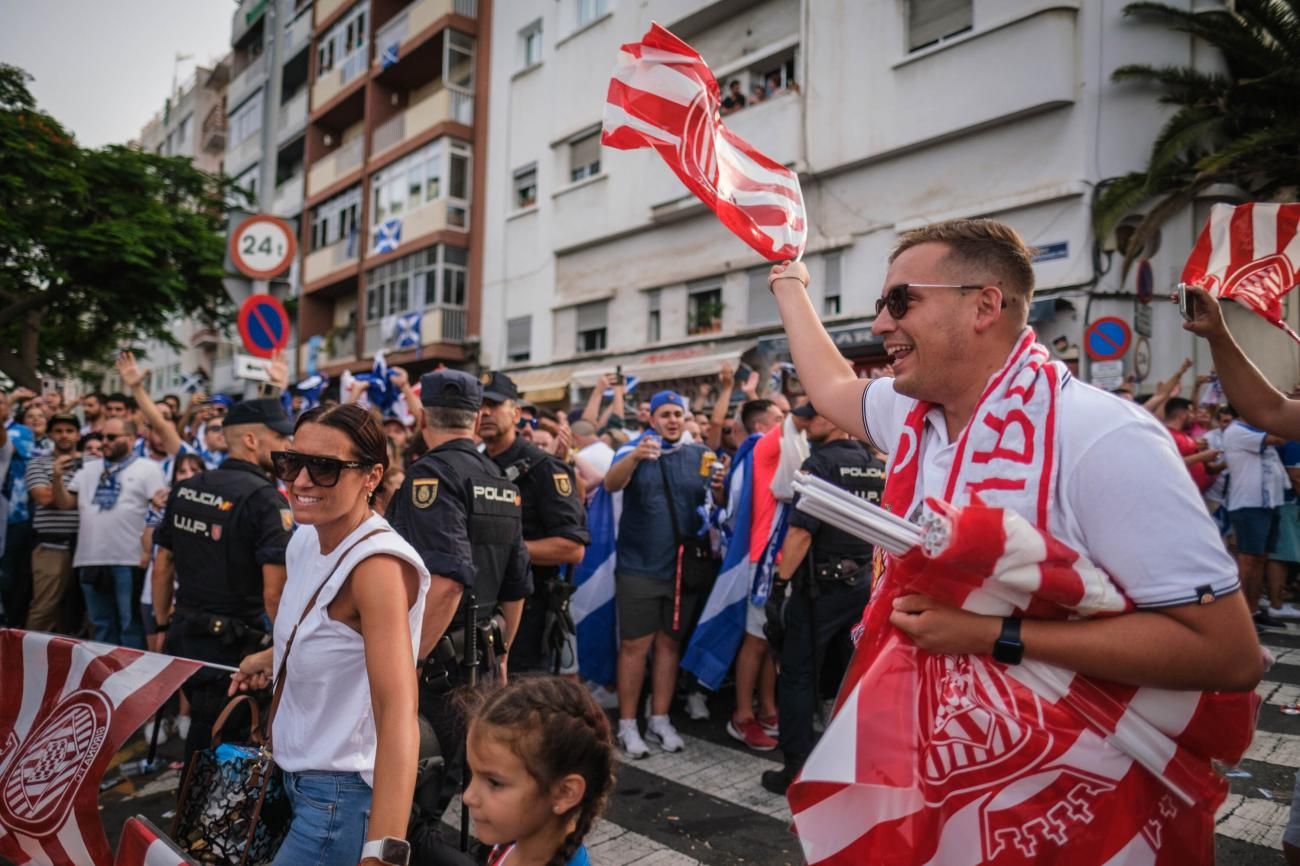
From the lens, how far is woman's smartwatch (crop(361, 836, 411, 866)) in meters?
1.98

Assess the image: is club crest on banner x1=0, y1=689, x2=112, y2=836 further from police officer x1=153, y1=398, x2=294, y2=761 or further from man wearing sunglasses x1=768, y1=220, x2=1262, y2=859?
man wearing sunglasses x1=768, y1=220, x2=1262, y2=859

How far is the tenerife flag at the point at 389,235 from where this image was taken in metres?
26.9

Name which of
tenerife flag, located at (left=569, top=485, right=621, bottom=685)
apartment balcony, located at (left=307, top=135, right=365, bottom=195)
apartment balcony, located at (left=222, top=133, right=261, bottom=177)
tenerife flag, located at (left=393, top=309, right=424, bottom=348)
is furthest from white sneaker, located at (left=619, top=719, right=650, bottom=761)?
apartment balcony, located at (left=222, top=133, right=261, bottom=177)

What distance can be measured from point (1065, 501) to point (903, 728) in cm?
50

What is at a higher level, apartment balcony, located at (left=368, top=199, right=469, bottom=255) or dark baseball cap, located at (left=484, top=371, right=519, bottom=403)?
apartment balcony, located at (left=368, top=199, right=469, bottom=255)

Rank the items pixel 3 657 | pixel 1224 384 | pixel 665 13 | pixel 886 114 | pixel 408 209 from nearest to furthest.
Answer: pixel 1224 384, pixel 3 657, pixel 886 114, pixel 665 13, pixel 408 209

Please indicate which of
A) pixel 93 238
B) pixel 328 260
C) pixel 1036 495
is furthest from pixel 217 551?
pixel 328 260

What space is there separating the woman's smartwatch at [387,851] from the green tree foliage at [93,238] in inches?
774

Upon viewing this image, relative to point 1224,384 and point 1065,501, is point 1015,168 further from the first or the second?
point 1065,501

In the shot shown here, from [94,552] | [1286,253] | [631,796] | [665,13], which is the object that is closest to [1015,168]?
[665,13]

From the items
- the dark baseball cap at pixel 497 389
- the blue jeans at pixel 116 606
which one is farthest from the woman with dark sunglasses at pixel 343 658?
the blue jeans at pixel 116 606

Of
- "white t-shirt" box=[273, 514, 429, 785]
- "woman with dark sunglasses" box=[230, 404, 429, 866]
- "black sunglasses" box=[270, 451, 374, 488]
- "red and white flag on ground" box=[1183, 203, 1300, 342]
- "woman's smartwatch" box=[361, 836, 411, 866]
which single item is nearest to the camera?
"woman's smartwatch" box=[361, 836, 411, 866]

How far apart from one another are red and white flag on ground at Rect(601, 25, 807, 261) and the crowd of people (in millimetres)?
356

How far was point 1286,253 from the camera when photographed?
12.3 feet
